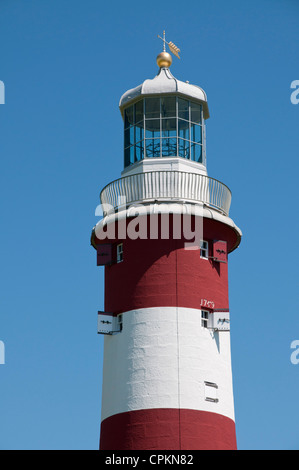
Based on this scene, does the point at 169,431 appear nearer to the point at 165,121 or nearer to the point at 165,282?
the point at 165,282

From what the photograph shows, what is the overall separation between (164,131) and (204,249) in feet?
15.7

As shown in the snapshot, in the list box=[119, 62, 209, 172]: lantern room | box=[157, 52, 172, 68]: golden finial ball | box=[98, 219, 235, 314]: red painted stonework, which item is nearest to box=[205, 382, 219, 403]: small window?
box=[98, 219, 235, 314]: red painted stonework

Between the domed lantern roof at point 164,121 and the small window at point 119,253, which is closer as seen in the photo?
the small window at point 119,253

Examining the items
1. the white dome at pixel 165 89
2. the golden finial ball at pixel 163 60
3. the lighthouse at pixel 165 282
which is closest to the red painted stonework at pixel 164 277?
the lighthouse at pixel 165 282

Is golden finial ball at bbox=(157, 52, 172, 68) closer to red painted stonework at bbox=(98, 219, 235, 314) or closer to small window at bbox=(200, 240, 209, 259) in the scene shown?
red painted stonework at bbox=(98, 219, 235, 314)

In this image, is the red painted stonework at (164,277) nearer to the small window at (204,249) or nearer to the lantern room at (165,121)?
the small window at (204,249)

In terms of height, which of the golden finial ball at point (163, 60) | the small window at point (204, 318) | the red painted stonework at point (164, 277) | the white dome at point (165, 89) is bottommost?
the small window at point (204, 318)

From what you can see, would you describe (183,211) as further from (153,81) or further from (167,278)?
(153,81)

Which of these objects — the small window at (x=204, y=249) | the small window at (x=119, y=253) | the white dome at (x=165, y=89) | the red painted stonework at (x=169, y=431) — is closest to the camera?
the red painted stonework at (x=169, y=431)

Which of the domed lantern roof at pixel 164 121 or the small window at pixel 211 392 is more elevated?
the domed lantern roof at pixel 164 121

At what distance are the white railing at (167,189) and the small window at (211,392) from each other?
6.26 m

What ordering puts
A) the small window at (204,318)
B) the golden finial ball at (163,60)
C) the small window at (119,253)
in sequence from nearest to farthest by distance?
the small window at (204,318)
the small window at (119,253)
the golden finial ball at (163,60)

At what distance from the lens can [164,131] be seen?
3944 cm

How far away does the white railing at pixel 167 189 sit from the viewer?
3772 centimetres
